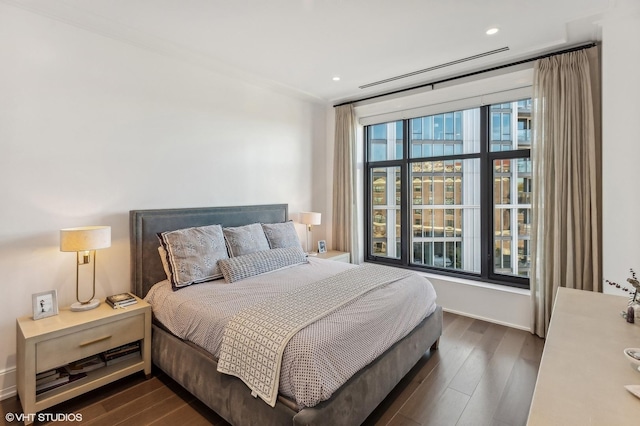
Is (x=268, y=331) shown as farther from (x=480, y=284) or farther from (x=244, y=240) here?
(x=480, y=284)

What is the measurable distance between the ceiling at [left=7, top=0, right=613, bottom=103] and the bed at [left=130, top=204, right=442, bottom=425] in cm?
152

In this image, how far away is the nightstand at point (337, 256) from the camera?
13.7 ft

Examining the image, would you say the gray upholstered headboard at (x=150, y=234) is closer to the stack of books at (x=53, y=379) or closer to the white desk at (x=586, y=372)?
the stack of books at (x=53, y=379)

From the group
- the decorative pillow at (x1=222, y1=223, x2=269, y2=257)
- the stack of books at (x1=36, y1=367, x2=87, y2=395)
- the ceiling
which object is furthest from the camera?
the decorative pillow at (x1=222, y1=223, x2=269, y2=257)

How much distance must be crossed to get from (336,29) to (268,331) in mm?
2373

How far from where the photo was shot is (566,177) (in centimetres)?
284

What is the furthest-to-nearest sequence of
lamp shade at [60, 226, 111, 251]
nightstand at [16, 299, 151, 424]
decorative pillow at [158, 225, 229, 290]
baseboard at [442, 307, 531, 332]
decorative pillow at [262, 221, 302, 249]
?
decorative pillow at [262, 221, 302, 249]
baseboard at [442, 307, 531, 332]
decorative pillow at [158, 225, 229, 290]
lamp shade at [60, 226, 111, 251]
nightstand at [16, 299, 151, 424]

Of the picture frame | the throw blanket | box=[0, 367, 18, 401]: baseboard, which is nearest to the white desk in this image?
the throw blanket

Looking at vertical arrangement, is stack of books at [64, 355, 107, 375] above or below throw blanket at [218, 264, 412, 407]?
below

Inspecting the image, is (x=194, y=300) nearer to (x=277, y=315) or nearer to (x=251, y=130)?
(x=277, y=315)

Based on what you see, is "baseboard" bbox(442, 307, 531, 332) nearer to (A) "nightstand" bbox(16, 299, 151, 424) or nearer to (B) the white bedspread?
(B) the white bedspread

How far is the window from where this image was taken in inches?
137

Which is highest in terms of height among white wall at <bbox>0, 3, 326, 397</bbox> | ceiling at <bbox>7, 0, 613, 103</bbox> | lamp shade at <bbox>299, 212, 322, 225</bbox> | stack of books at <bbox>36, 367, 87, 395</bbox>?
ceiling at <bbox>7, 0, 613, 103</bbox>

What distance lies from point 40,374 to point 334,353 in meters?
2.02
